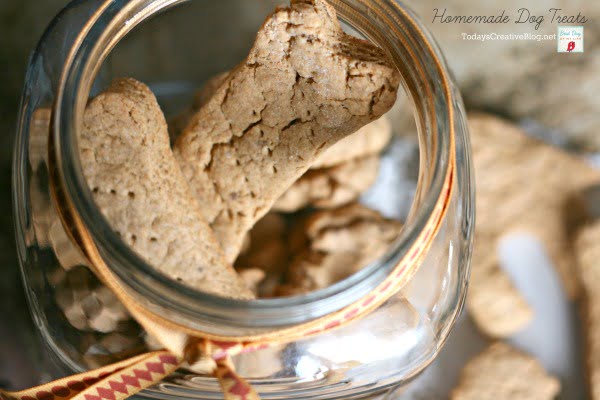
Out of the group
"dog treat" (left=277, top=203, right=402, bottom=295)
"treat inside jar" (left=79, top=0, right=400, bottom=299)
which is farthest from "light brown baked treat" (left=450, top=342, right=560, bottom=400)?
"treat inside jar" (left=79, top=0, right=400, bottom=299)

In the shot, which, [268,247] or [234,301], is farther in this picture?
[268,247]

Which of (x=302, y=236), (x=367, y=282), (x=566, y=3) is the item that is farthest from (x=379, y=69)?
(x=566, y=3)

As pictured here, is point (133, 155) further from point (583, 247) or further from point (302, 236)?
point (583, 247)

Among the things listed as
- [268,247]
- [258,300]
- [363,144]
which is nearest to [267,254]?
[268,247]

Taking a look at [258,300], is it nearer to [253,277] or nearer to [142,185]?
[142,185]

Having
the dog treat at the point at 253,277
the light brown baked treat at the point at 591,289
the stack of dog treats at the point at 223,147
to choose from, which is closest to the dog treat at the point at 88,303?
the stack of dog treats at the point at 223,147
